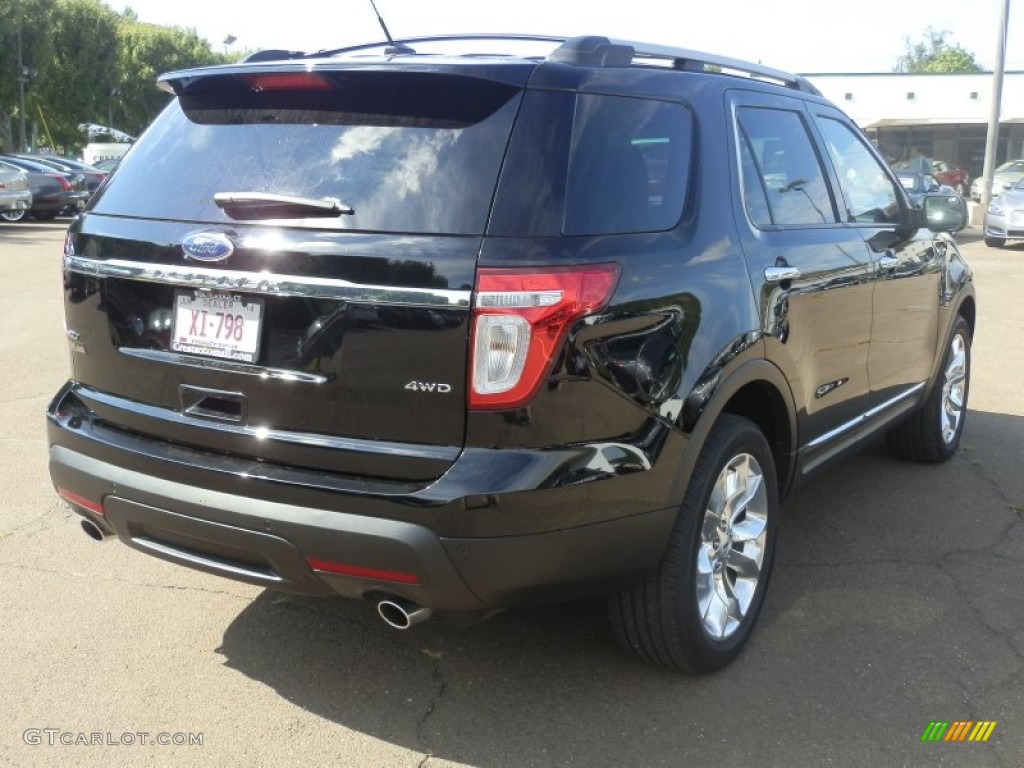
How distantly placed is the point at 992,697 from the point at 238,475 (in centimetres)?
235

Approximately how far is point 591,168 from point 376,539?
112cm

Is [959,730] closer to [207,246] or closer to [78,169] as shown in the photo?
[207,246]

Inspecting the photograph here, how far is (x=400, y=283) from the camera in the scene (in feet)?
8.87

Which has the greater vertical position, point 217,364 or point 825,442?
point 217,364

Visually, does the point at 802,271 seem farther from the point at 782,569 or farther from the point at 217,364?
the point at 217,364

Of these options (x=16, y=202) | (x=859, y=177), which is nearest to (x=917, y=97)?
(x=16, y=202)

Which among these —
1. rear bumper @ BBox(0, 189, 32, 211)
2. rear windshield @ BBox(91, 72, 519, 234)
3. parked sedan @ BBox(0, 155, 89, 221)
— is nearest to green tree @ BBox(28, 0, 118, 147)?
parked sedan @ BBox(0, 155, 89, 221)

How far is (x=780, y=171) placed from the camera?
386 cm

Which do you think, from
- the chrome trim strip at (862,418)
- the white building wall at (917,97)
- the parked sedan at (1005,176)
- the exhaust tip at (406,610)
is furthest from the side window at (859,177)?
the white building wall at (917,97)

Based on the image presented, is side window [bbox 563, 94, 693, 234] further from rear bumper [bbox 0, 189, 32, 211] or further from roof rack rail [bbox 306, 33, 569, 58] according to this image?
rear bumper [bbox 0, 189, 32, 211]

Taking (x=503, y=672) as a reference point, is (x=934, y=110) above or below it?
below

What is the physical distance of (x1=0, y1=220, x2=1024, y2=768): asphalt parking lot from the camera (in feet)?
9.95

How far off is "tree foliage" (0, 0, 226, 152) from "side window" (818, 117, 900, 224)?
38208mm

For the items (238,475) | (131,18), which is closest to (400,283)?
A: (238,475)
